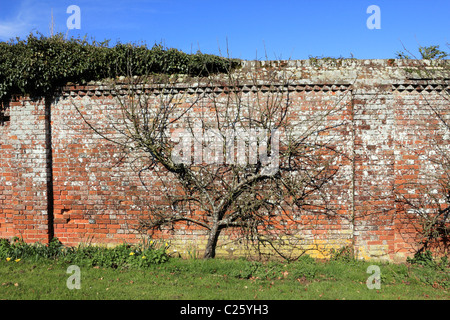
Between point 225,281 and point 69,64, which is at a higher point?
point 69,64

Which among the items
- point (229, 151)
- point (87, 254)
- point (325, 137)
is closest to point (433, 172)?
point (325, 137)

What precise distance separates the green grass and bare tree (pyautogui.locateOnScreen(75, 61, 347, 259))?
569 mm

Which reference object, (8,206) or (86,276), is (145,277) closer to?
(86,276)

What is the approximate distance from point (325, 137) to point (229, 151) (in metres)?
1.89

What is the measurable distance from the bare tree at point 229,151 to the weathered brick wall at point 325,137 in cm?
14

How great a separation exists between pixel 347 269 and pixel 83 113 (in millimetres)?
5952

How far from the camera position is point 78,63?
19.1 feet

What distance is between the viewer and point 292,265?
5.47 m

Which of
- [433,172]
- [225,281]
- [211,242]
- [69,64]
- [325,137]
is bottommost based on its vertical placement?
[225,281]

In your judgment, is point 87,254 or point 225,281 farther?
point 87,254

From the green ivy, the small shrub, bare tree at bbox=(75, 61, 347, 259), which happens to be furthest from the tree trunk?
the green ivy

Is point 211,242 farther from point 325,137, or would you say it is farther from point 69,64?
point 69,64

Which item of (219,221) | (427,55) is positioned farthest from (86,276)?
(427,55)

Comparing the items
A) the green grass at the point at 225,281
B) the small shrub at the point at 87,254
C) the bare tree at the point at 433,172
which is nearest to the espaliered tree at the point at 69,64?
the small shrub at the point at 87,254
